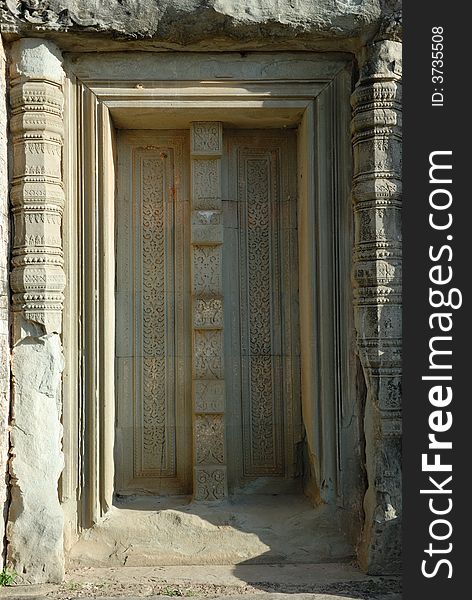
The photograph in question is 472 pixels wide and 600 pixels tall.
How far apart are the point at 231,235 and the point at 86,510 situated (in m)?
2.23

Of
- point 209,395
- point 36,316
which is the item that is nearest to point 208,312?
point 209,395

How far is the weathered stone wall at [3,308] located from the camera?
18.8ft

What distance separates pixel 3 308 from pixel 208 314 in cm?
145

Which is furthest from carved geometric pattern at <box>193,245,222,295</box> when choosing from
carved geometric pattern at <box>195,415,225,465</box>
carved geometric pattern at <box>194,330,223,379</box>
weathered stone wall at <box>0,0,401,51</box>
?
weathered stone wall at <box>0,0,401,51</box>

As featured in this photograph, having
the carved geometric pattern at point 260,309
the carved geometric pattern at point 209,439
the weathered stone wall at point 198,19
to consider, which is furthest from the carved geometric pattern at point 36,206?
the carved geometric pattern at point 260,309

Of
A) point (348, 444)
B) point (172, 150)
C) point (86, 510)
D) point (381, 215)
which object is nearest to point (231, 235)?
point (172, 150)

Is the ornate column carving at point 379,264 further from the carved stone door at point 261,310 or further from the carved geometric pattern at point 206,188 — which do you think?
the carved geometric pattern at point 206,188

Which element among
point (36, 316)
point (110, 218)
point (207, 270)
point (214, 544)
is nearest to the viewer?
point (36, 316)

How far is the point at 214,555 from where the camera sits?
6.08m

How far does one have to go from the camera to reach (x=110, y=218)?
632cm

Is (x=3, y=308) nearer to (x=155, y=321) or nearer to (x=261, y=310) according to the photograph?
(x=155, y=321)

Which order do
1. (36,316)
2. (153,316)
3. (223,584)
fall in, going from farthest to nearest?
1. (153,316)
2. (36,316)
3. (223,584)

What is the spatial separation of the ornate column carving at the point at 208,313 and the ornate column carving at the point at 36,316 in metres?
1.00

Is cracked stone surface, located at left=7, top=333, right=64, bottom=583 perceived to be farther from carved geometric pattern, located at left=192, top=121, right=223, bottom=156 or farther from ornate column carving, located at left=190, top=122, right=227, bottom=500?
carved geometric pattern, located at left=192, top=121, right=223, bottom=156
